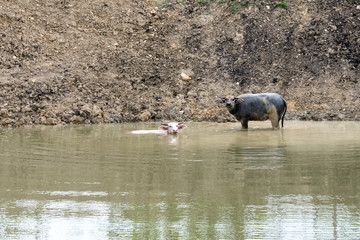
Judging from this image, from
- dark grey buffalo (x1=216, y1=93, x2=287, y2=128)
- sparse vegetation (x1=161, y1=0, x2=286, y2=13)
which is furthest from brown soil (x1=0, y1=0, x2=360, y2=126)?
dark grey buffalo (x1=216, y1=93, x2=287, y2=128)

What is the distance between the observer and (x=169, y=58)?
2927cm

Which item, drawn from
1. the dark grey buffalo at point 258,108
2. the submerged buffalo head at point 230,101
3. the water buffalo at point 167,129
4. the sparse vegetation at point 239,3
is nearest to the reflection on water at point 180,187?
the water buffalo at point 167,129

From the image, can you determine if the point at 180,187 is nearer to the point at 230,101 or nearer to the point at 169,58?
the point at 230,101

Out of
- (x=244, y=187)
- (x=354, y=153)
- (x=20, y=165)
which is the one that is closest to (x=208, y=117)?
(x=354, y=153)

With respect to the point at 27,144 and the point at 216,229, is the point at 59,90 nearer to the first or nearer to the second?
the point at 27,144

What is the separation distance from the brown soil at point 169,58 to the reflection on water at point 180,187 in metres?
6.14

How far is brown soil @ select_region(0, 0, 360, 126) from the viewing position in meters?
25.8

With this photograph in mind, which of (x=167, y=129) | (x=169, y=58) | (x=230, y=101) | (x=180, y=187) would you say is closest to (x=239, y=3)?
(x=169, y=58)

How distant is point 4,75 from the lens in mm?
26641

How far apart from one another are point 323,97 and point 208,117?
457cm

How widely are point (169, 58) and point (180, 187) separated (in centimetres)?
1784

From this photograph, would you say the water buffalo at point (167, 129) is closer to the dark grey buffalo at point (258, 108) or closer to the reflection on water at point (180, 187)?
the reflection on water at point (180, 187)

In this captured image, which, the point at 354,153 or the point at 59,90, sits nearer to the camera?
the point at 354,153

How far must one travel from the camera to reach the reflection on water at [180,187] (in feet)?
29.7
